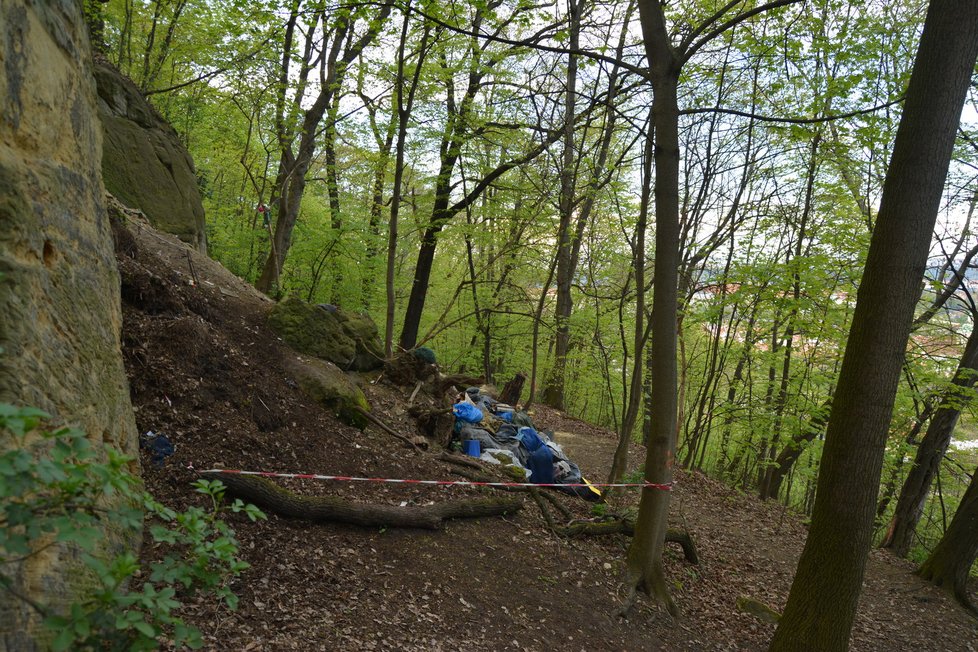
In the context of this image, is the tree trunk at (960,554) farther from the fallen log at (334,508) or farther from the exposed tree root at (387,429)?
the exposed tree root at (387,429)

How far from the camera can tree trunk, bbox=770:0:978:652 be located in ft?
11.7

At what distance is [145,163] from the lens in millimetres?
7969

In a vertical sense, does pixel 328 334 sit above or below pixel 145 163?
below

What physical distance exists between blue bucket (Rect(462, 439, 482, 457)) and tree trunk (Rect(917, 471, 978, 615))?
632 centimetres

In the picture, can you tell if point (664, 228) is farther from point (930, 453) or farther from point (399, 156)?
point (930, 453)

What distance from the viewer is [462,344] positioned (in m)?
19.8

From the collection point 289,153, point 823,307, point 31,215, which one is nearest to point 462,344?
point 289,153

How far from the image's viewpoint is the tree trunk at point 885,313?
11.7ft

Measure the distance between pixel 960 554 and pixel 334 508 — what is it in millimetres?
8121

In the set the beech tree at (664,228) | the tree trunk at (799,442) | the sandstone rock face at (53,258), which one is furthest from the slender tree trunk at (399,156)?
the tree trunk at (799,442)

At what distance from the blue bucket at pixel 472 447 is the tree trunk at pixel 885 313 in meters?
4.15

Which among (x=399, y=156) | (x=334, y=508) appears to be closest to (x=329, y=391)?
(x=334, y=508)

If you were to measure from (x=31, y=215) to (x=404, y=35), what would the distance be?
19.3 ft

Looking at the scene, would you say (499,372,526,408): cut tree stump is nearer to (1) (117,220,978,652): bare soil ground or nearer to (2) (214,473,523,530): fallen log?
(1) (117,220,978,652): bare soil ground
